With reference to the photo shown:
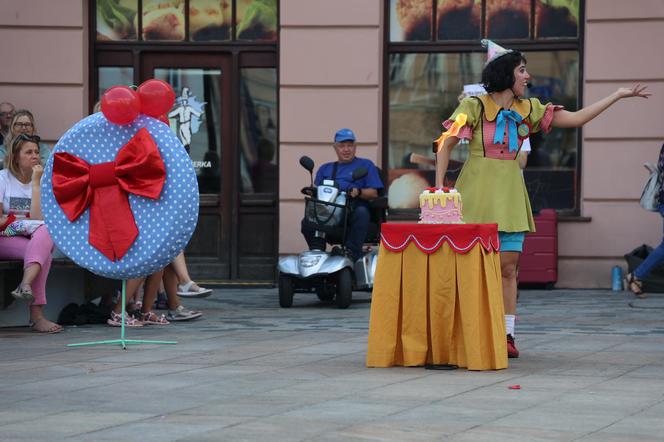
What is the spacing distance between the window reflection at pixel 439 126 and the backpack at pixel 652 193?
1418mm

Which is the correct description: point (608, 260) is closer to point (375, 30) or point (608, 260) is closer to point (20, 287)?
point (375, 30)

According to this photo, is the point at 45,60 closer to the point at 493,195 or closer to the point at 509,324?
the point at 493,195

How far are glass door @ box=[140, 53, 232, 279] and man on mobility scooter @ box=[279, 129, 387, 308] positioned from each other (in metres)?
2.49

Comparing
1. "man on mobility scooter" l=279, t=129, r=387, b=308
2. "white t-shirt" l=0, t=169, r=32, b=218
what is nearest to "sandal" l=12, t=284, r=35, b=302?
"white t-shirt" l=0, t=169, r=32, b=218

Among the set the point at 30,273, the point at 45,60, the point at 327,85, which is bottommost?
the point at 30,273

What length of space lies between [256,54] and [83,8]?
197 centimetres

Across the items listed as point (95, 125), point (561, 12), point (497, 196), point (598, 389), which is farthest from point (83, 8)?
point (598, 389)

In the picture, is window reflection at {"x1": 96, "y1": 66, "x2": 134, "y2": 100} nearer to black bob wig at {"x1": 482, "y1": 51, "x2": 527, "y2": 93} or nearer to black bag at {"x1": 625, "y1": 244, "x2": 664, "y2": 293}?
black bag at {"x1": 625, "y1": 244, "x2": 664, "y2": 293}

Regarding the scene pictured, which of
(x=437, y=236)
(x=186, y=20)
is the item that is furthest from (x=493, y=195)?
(x=186, y=20)

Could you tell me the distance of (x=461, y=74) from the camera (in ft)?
50.2

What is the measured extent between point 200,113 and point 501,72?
290 inches

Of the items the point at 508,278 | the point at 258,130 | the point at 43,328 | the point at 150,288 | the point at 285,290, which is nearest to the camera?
the point at 508,278

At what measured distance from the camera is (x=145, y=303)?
11.1 metres

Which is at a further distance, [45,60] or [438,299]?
[45,60]
